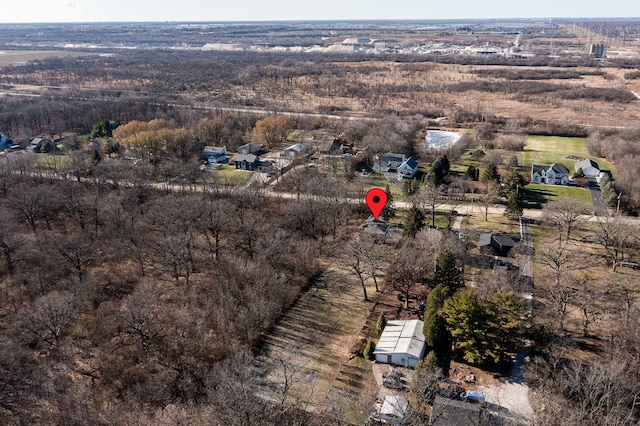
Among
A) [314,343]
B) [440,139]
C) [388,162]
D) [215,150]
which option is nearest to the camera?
[314,343]

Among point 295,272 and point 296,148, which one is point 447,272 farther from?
point 296,148

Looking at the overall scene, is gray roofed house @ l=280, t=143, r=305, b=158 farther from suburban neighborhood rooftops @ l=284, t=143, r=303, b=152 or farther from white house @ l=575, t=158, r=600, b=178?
white house @ l=575, t=158, r=600, b=178

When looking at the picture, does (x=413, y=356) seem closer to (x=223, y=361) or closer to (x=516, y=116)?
(x=223, y=361)

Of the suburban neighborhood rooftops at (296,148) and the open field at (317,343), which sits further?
the suburban neighborhood rooftops at (296,148)

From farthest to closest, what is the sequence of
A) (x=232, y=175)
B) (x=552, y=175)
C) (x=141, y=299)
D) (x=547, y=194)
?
(x=232, y=175)
(x=552, y=175)
(x=547, y=194)
(x=141, y=299)

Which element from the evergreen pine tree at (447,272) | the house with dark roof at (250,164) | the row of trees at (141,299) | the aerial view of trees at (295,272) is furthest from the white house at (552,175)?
the house with dark roof at (250,164)

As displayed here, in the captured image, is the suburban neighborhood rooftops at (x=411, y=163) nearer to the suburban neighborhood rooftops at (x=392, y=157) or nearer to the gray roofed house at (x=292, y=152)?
the suburban neighborhood rooftops at (x=392, y=157)

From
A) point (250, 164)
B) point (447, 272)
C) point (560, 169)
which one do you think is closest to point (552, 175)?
point (560, 169)
